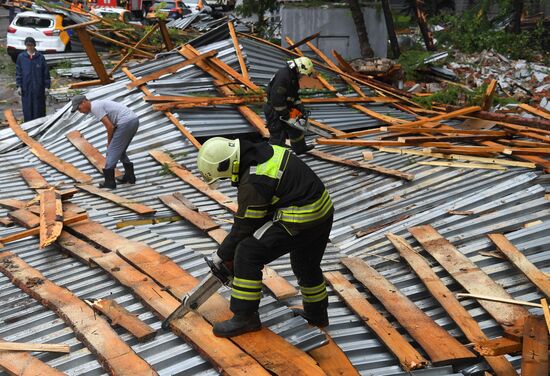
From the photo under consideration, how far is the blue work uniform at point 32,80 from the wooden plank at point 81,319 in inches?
287

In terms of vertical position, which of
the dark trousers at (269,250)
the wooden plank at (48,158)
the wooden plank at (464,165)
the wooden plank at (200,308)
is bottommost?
the wooden plank at (48,158)

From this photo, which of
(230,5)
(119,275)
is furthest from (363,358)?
(230,5)

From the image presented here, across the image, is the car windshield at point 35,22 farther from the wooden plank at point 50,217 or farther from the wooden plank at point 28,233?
the wooden plank at point 28,233

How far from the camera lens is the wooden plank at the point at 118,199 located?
7.95 meters

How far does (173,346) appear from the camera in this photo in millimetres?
5055

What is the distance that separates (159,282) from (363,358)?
72.3 inches

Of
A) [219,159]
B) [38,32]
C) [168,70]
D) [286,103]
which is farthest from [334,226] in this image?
[38,32]

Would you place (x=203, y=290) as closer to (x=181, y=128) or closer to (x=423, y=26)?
(x=181, y=128)

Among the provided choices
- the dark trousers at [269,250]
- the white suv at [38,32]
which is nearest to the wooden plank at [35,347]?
the dark trousers at [269,250]

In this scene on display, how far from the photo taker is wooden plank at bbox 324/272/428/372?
195 inches

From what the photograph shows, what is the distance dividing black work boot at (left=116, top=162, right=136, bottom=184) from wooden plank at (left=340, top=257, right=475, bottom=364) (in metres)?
3.92

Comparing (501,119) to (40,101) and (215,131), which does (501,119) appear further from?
(40,101)

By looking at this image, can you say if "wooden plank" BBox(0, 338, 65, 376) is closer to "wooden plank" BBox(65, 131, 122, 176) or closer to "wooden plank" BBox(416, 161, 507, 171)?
"wooden plank" BBox(65, 131, 122, 176)

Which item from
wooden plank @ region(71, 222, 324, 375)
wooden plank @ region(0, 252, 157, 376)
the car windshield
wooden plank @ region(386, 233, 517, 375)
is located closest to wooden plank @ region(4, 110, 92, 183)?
wooden plank @ region(71, 222, 324, 375)
